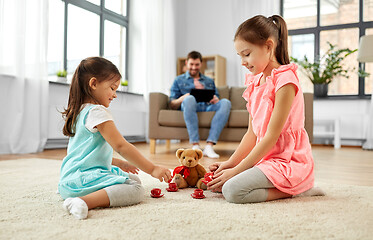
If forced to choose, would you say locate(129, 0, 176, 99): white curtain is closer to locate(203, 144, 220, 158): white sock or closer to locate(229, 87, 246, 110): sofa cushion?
locate(229, 87, 246, 110): sofa cushion

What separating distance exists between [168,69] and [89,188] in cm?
398

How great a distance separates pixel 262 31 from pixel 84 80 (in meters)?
0.60

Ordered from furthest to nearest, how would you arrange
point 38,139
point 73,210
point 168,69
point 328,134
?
1. point 168,69
2. point 328,134
3. point 38,139
4. point 73,210

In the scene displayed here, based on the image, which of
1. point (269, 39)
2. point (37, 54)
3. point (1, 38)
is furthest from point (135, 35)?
point (269, 39)

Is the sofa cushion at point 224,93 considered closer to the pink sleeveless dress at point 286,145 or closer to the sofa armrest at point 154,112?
the sofa armrest at point 154,112

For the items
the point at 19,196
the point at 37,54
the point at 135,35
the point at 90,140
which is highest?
the point at 135,35

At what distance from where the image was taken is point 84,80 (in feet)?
3.41

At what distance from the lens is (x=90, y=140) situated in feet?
3.25

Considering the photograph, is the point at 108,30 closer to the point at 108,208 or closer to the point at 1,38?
the point at 1,38

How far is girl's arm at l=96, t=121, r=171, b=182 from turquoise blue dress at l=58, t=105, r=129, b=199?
2.0 inches

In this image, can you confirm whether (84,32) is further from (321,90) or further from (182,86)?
(321,90)

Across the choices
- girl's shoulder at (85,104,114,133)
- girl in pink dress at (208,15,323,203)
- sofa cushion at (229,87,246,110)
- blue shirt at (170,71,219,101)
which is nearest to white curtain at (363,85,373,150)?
sofa cushion at (229,87,246,110)

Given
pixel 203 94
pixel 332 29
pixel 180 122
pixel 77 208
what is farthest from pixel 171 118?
pixel 332 29

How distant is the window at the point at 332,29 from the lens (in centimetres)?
436
